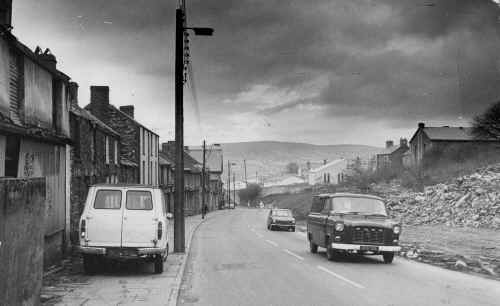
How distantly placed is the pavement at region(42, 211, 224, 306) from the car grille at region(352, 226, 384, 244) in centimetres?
505

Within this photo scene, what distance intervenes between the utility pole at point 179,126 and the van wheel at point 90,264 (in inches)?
228

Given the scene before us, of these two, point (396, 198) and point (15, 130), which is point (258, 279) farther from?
point (396, 198)

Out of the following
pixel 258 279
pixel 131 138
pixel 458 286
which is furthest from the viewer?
pixel 131 138

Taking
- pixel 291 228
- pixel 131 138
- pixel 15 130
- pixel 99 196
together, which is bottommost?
pixel 291 228

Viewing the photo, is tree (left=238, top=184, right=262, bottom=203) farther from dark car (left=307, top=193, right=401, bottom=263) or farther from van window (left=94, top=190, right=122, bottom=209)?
van window (left=94, top=190, right=122, bottom=209)

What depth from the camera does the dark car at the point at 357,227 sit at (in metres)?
15.3

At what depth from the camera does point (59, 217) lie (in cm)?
1498

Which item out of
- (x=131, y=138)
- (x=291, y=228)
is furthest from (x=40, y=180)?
(x=131, y=138)

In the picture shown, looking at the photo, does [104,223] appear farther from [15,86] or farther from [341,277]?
[341,277]

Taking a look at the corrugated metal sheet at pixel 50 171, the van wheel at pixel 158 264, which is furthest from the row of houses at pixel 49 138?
the van wheel at pixel 158 264

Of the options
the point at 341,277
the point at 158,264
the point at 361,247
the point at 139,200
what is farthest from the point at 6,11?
the point at 361,247

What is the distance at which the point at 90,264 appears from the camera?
41.5 feet

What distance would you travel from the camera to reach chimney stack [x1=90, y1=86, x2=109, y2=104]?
39.0 metres

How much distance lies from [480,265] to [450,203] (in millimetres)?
21267
